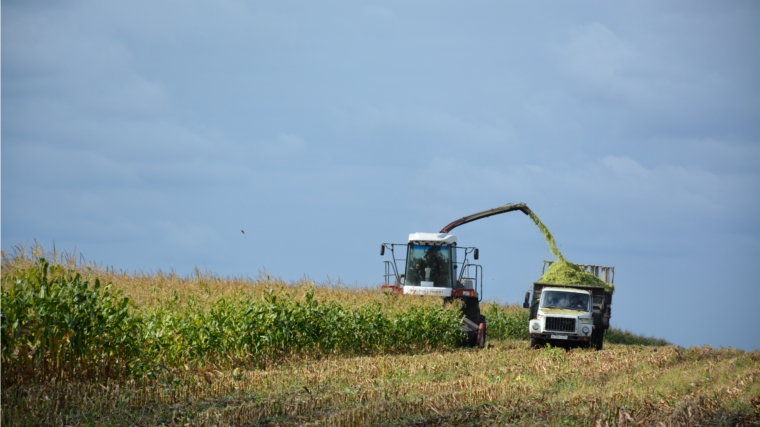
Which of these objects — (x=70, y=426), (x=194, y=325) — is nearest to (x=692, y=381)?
(x=194, y=325)

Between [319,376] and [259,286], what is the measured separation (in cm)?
763

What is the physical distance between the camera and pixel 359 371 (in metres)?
12.6

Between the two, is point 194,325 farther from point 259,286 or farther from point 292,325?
point 259,286

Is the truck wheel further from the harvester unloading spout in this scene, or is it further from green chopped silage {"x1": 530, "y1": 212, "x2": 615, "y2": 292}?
the harvester unloading spout

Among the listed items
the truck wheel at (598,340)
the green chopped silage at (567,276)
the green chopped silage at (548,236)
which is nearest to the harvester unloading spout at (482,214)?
the green chopped silage at (548,236)

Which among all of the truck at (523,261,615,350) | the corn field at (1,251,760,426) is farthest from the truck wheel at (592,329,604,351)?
the corn field at (1,251,760,426)

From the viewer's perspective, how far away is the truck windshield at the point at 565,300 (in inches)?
804

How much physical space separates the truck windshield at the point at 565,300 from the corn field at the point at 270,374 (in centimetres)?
334

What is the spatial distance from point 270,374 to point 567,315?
34.0ft

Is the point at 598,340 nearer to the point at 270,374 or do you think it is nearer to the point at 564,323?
the point at 564,323

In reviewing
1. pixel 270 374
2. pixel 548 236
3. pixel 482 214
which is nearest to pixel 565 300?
pixel 548 236

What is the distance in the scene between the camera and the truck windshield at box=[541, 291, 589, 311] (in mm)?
20422

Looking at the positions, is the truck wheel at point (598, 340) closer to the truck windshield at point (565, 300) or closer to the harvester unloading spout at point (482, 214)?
the truck windshield at point (565, 300)

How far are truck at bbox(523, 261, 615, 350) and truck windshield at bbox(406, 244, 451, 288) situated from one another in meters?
2.76
